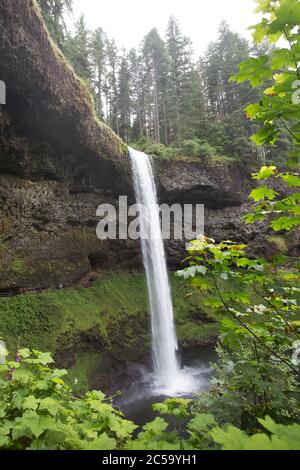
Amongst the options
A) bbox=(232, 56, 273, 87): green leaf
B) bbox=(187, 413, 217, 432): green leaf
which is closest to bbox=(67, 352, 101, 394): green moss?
bbox=(187, 413, 217, 432): green leaf

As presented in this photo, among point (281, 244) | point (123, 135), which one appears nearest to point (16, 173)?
point (281, 244)

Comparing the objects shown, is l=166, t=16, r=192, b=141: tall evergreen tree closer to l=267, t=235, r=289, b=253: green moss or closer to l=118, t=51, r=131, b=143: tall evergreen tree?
l=118, t=51, r=131, b=143: tall evergreen tree

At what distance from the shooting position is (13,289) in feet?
31.4

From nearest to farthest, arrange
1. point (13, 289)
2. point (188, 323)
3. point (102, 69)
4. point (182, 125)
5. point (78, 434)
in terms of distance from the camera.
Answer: point (78, 434), point (13, 289), point (188, 323), point (182, 125), point (102, 69)

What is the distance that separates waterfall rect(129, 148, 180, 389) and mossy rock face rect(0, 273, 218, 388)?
48cm

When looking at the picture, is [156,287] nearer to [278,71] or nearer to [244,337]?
[244,337]

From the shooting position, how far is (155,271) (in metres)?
14.2

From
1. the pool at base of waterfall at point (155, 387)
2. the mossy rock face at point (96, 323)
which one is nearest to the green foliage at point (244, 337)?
the pool at base of waterfall at point (155, 387)

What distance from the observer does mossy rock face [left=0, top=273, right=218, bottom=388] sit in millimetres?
9008

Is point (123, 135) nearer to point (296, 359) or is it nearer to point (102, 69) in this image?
point (102, 69)

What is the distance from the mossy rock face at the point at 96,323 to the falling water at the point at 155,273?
479 mm

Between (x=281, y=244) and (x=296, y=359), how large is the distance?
741 inches

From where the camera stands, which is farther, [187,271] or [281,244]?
[281,244]

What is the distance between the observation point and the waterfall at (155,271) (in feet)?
40.7
